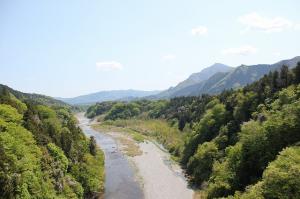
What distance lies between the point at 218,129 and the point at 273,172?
168 ft

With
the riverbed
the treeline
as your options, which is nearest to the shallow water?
the riverbed

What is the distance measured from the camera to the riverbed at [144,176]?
8569 centimetres

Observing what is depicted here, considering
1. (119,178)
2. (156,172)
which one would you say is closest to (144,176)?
(156,172)

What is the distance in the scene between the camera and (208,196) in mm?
74188

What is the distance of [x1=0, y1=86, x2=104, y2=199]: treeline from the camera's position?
188ft

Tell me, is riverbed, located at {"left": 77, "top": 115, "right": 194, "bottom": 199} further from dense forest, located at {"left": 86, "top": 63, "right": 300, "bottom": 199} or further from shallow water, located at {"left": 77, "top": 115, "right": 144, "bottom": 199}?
dense forest, located at {"left": 86, "top": 63, "right": 300, "bottom": 199}

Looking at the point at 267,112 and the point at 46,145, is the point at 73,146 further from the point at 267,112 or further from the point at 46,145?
the point at 267,112

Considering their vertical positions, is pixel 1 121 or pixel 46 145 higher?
pixel 1 121

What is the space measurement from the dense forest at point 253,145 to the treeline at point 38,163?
26.3 metres

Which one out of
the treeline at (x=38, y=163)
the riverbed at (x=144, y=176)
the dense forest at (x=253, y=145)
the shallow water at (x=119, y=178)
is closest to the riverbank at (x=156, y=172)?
the riverbed at (x=144, y=176)

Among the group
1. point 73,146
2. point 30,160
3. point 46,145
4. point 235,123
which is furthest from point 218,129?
point 30,160

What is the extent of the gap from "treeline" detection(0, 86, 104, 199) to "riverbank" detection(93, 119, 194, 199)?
12.4m

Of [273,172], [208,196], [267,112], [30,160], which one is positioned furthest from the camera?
[267,112]

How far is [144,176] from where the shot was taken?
101438 mm
